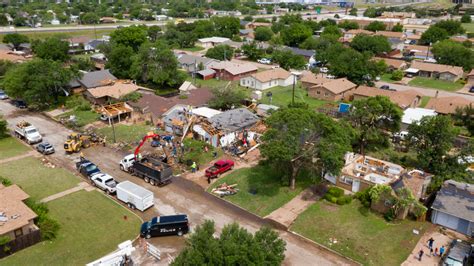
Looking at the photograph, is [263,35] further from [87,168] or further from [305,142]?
[87,168]

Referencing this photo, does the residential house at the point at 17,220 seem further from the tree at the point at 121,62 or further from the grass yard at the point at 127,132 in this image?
the tree at the point at 121,62

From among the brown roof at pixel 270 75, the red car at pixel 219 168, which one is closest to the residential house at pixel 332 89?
the brown roof at pixel 270 75

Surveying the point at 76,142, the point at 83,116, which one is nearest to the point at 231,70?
the point at 83,116

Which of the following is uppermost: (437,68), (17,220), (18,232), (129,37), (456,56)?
(129,37)

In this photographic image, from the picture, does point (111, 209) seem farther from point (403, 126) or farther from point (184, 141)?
point (403, 126)

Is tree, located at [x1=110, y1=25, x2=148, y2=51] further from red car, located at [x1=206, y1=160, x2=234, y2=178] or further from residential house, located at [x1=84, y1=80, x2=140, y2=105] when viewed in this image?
red car, located at [x1=206, y1=160, x2=234, y2=178]

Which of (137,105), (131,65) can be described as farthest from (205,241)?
(131,65)
